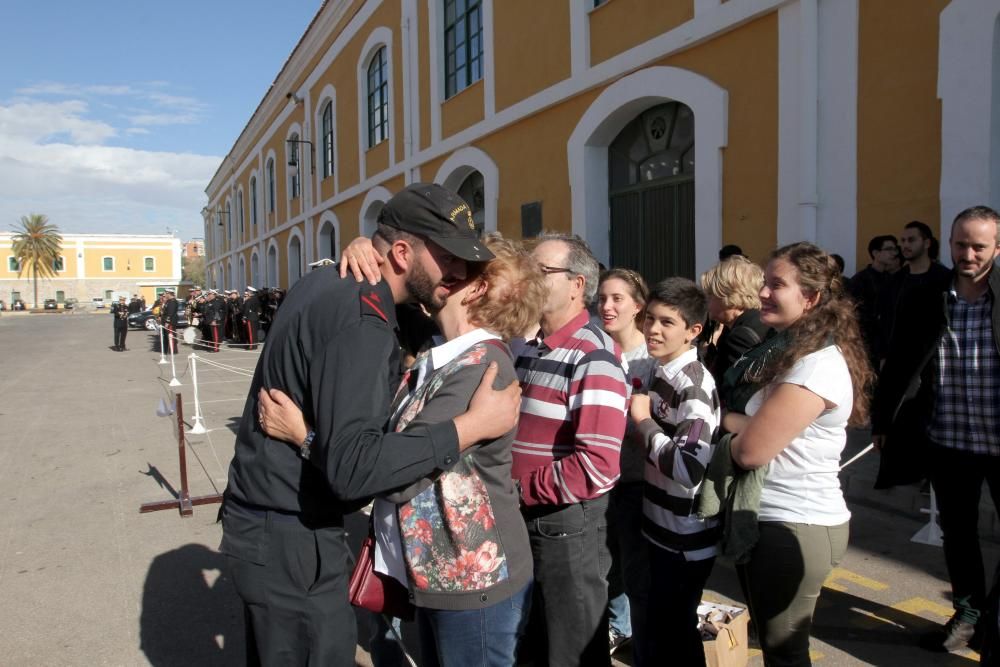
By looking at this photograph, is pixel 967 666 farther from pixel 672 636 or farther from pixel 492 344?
pixel 492 344

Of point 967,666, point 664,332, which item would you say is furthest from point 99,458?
point 967,666

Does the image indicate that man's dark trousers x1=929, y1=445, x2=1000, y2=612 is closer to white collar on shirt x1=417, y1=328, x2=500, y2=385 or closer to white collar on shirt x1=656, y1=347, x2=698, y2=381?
white collar on shirt x1=656, y1=347, x2=698, y2=381

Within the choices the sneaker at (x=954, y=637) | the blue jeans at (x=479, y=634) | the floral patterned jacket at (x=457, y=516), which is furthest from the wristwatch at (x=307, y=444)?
the sneaker at (x=954, y=637)

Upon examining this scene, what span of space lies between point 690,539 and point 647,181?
6.96 metres

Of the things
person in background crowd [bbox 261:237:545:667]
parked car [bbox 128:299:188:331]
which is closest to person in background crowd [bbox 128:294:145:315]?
parked car [bbox 128:299:188:331]

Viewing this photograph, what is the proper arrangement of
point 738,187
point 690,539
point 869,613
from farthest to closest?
1. point 738,187
2. point 869,613
3. point 690,539

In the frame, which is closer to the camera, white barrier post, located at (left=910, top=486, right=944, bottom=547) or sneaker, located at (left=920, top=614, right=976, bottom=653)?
sneaker, located at (left=920, top=614, right=976, bottom=653)

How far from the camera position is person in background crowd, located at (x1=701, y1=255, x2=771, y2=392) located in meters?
3.31

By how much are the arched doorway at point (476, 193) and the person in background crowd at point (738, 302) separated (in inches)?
365

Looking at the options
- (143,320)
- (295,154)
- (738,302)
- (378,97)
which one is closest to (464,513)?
(738,302)

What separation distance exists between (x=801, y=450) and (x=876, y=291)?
409 cm

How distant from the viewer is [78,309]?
75562 millimetres

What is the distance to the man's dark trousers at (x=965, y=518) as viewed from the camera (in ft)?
10.1

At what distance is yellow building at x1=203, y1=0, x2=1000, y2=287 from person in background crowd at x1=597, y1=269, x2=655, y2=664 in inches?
141
